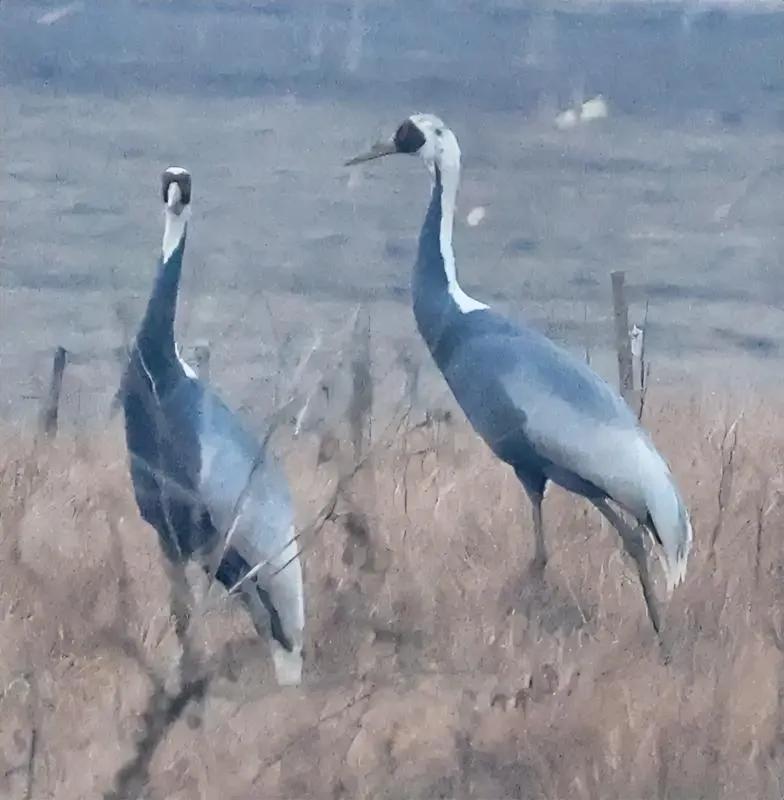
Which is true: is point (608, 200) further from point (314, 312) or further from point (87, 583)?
point (87, 583)

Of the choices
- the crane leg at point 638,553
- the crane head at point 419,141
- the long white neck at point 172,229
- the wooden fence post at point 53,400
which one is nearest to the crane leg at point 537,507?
the crane leg at point 638,553

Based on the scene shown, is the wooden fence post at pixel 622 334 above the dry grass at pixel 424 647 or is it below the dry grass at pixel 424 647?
above

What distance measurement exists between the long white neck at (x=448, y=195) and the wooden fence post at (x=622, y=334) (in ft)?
0.84

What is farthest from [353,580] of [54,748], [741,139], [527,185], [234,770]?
[741,139]

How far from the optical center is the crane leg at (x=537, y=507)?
264 centimetres

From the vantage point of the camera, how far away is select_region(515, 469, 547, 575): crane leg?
2.64 m

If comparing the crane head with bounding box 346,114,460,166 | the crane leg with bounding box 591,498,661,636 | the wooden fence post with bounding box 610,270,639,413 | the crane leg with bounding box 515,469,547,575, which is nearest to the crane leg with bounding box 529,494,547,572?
the crane leg with bounding box 515,469,547,575

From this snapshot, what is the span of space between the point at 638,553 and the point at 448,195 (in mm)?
658

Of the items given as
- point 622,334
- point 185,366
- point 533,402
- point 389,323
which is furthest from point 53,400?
point 622,334

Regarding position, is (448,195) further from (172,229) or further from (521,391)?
(172,229)

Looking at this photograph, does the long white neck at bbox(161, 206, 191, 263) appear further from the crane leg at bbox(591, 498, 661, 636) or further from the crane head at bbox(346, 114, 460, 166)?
the crane leg at bbox(591, 498, 661, 636)

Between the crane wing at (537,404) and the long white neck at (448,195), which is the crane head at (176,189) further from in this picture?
the crane wing at (537,404)

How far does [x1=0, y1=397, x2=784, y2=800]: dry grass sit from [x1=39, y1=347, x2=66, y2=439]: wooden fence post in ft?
0.11

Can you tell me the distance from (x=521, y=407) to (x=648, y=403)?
21cm
